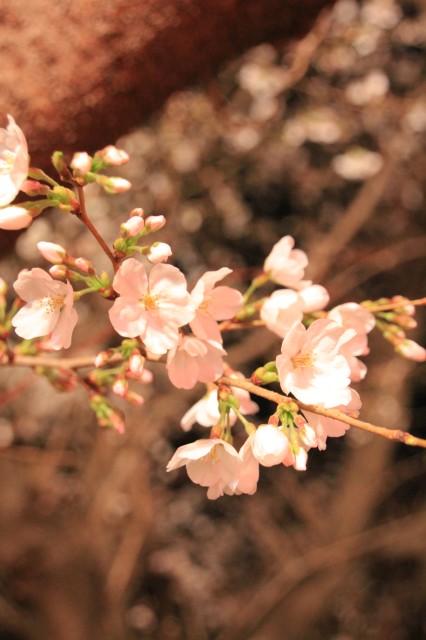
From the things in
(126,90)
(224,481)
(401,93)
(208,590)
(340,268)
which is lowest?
(208,590)

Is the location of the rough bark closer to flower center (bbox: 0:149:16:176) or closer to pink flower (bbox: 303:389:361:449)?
flower center (bbox: 0:149:16:176)

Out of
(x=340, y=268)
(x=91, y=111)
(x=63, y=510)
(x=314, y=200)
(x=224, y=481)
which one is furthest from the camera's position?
(x=314, y=200)

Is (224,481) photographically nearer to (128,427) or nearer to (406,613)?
(128,427)

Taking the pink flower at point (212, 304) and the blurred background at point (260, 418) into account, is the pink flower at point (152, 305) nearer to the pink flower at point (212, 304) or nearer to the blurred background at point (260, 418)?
the pink flower at point (212, 304)

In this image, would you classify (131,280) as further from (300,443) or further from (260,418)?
(260,418)

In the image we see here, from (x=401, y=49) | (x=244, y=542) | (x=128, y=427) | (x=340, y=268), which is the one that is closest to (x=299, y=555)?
(x=244, y=542)

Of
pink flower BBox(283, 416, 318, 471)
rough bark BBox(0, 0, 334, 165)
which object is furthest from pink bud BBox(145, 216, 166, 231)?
rough bark BBox(0, 0, 334, 165)

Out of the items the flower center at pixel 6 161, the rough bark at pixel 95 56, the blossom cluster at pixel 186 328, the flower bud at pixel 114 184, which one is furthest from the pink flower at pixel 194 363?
the rough bark at pixel 95 56

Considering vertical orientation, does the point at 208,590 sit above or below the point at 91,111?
below
